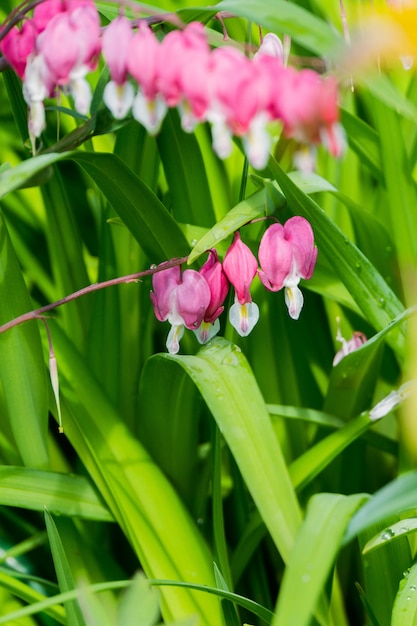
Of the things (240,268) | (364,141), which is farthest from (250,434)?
(364,141)

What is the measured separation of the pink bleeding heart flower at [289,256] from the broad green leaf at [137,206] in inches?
4.6

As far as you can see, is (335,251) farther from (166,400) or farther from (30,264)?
(30,264)

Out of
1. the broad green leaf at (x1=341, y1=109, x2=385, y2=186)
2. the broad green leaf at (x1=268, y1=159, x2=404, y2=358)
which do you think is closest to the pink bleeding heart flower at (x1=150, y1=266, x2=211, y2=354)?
the broad green leaf at (x1=268, y1=159, x2=404, y2=358)

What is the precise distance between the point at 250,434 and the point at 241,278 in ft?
0.49

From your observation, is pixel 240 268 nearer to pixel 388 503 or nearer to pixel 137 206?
pixel 137 206

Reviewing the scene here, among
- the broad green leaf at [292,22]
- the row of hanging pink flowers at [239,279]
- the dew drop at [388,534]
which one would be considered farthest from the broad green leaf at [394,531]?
the broad green leaf at [292,22]

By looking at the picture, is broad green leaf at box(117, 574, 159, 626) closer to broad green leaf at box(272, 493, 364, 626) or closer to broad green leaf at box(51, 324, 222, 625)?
broad green leaf at box(272, 493, 364, 626)

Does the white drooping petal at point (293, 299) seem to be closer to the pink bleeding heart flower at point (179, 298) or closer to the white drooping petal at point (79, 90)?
the pink bleeding heart flower at point (179, 298)

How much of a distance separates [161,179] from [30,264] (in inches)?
10.8

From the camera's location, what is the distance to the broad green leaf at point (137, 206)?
29.7 inches

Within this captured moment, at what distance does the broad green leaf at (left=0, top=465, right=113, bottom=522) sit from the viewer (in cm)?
82

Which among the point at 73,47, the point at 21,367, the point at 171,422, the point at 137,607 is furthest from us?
the point at 171,422

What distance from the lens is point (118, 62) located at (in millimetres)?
567

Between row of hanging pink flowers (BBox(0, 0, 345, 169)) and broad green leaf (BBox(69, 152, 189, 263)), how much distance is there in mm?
118
